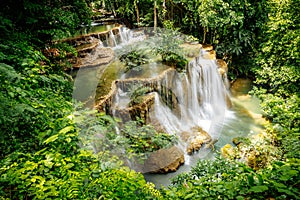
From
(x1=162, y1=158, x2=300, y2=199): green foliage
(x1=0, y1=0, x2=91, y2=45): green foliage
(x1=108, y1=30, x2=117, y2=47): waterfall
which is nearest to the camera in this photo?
(x1=162, y1=158, x2=300, y2=199): green foliage

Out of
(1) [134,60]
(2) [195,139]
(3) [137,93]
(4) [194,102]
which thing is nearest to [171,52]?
(1) [134,60]

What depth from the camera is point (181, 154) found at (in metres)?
6.85

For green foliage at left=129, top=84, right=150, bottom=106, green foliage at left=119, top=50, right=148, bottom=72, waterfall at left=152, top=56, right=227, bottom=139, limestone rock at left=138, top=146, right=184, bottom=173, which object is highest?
green foliage at left=119, top=50, right=148, bottom=72

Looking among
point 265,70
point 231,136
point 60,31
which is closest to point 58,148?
point 60,31

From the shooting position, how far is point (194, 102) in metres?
9.18

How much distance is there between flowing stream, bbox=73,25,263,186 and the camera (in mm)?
7391

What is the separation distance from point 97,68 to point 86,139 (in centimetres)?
705

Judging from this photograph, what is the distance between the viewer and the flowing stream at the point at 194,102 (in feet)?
24.2

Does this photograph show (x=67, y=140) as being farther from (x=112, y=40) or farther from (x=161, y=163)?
(x=112, y=40)

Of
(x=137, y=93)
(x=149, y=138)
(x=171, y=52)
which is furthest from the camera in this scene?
(x=171, y=52)

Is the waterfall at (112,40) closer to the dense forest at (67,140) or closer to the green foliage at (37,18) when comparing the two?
the dense forest at (67,140)

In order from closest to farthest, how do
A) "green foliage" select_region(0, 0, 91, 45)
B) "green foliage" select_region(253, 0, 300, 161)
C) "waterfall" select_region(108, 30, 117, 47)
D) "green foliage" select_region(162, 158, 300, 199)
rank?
"green foliage" select_region(162, 158, 300, 199) < "green foliage" select_region(0, 0, 91, 45) < "green foliage" select_region(253, 0, 300, 161) < "waterfall" select_region(108, 30, 117, 47)

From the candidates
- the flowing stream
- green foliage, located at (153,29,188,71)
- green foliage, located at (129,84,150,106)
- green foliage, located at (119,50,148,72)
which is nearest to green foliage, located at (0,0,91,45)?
green foliage, located at (129,84,150,106)

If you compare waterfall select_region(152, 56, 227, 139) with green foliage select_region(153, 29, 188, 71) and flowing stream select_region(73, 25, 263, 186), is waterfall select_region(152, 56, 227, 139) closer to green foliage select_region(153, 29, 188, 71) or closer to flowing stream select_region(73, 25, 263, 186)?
flowing stream select_region(73, 25, 263, 186)
